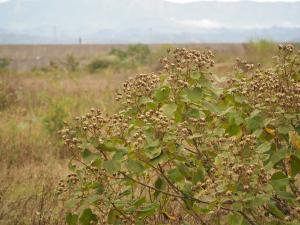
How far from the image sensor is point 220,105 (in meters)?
2.84

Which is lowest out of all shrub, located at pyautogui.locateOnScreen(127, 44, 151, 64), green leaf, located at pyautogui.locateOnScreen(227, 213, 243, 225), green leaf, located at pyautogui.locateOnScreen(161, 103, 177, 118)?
shrub, located at pyautogui.locateOnScreen(127, 44, 151, 64)

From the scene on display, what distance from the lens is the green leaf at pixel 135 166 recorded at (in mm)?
2463

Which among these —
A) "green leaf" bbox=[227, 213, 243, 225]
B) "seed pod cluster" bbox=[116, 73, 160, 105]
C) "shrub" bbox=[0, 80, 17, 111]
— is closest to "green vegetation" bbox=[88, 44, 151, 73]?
"shrub" bbox=[0, 80, 17, 111]

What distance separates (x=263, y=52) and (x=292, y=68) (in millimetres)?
22568

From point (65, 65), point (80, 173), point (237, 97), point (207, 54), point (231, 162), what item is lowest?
point (65, 65)

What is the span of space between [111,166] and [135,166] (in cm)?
12

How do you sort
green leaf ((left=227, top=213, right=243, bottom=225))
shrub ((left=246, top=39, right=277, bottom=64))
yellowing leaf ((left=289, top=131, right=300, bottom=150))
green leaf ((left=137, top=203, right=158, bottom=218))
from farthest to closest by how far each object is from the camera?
shrub ((left=246, top=39, right=277, bottom=64)), green leaf ((left=137, top=203, right=158, bottom=218)), yellowing leaf ((left=289, top=131, right=300, bottom=150)), green leaf ((left=227, top=213, right=243, bottom=225))

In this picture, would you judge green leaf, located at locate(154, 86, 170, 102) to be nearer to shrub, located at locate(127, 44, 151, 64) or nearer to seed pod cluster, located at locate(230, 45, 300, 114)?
seed pod cluster, located at locate(230, 45, 300, 114)

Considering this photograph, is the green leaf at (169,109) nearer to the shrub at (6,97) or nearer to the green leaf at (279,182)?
the green leaf at (279,182)

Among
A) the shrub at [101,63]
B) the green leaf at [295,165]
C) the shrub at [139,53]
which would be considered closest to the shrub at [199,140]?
the green leaf at [295,165]

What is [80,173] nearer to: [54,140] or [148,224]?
[148,224]

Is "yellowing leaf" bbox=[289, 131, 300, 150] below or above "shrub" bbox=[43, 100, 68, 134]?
above

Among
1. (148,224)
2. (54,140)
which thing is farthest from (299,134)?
(54,140)

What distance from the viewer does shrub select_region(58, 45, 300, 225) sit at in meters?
2.33
